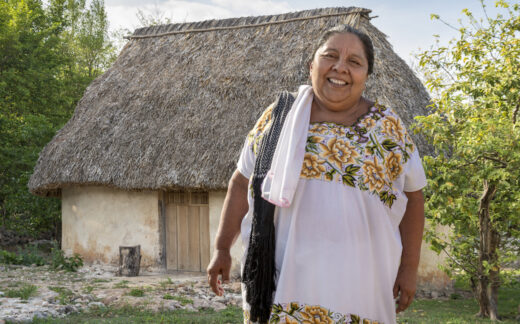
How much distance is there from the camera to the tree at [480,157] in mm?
5516

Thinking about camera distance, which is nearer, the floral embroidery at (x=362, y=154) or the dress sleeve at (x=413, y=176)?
the floral embroidery at (x=362, y=154)

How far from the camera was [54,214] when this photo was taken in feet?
44.2

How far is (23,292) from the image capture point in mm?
6664

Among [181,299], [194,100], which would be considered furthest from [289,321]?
[194,100]

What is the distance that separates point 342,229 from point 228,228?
541 millimetres

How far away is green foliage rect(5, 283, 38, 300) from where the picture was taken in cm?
658

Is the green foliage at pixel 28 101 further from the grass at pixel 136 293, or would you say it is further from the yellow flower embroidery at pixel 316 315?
the yellow flower embroidery at pixel 316 315

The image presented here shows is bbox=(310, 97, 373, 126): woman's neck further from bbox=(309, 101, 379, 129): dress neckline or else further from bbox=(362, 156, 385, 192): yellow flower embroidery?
bbox=(362, 156, 385, 192): yellow flower embroidery

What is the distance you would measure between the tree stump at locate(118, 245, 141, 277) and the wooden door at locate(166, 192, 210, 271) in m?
0.88

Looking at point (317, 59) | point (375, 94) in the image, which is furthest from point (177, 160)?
point (317, 59)

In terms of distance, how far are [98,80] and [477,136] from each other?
887 cm

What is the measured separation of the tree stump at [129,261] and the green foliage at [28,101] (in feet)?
15.6

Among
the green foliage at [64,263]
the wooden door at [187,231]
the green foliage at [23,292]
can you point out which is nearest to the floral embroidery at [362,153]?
the green foliage at [23,292]

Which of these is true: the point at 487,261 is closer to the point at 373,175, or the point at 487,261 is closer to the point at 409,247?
the point at 409,247
